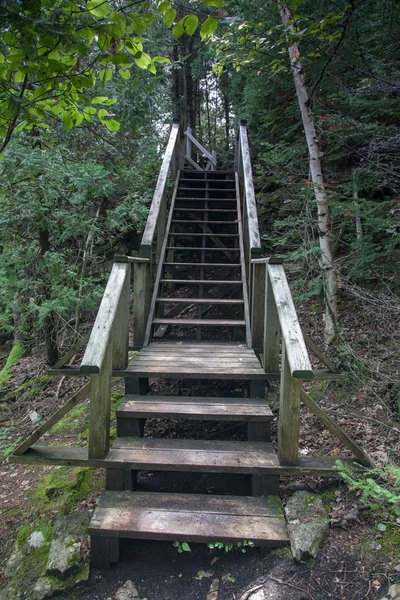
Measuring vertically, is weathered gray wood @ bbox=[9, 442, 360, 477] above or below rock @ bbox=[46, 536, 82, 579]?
above

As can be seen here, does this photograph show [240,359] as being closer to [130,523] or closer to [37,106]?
[130,523]

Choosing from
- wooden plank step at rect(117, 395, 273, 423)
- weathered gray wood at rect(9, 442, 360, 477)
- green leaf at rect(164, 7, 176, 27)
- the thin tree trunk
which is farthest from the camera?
the thin tree trunk

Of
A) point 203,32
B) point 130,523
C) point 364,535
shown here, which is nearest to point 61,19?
point 203,32

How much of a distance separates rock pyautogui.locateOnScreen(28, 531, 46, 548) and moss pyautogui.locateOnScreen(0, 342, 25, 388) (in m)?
3.54

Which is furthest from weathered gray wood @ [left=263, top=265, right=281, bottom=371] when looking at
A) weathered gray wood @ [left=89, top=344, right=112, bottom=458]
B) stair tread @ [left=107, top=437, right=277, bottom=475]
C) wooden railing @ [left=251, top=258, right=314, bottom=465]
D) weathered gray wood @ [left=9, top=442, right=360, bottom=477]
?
weathered gray wood @ [left=89, top=344, right=112, bottom=458]

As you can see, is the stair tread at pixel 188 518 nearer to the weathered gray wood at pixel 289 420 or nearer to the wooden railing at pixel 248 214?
the weathered gray wood at pixel 289 420

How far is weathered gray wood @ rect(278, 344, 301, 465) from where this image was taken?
2.26 metres

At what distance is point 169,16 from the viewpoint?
1.71m

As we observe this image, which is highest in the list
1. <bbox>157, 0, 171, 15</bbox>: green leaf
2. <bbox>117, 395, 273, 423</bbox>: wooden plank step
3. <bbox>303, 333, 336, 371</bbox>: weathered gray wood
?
<bbox>157, 0, 171, 15</bbox>: green leaf

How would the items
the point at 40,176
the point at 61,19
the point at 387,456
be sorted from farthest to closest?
the point at 40,176 → the point at 387,456 → the point at 61,19

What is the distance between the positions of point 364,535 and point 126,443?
163cm

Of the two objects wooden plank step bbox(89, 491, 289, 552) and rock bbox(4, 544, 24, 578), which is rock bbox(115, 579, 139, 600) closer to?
wooden plank step bbox(89, 491, 289, 552)

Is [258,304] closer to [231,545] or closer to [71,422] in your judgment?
[231,545]

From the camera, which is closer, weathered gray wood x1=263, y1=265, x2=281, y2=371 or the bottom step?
the bottom step
